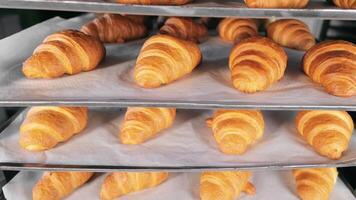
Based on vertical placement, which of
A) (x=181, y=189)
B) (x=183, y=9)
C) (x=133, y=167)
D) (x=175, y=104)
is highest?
(x=183, y=9)

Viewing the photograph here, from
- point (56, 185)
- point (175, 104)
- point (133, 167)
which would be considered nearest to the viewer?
point (175, 104)

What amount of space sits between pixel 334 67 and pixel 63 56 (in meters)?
0.75

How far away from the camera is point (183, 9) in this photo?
793 mm

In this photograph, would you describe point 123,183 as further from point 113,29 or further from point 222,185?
point 113,29

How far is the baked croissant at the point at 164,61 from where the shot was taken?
0.94 metres

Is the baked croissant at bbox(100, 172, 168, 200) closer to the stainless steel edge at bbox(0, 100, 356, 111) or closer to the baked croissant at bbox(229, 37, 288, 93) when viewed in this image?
the stainless steel edge at bbox(0, 100, 356, 111)

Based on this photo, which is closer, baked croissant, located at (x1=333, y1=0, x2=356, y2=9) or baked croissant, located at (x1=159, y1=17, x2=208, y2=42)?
baked croissant, located at (x1=333, y1=0, x2=356, y2=9)

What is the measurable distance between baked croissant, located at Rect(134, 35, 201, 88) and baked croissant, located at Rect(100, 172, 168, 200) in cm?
35

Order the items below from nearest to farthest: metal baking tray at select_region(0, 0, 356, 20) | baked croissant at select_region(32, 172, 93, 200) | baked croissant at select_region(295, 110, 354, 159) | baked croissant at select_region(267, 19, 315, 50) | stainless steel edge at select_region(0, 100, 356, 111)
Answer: metal baking tray at select_region(0, 0, 356, 20)
stainless steel edge at select_region(0, 100, 356, 111)
baked croissant at select_region(295, 110, 354, 159)
baked croissant at select_region(32, 172, 93, 200)
baked croissant at select_region(267, 19, 315, 50)

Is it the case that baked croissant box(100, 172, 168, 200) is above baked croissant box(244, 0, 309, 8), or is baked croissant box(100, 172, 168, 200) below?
below

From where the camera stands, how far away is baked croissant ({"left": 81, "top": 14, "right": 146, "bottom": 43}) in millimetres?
1258

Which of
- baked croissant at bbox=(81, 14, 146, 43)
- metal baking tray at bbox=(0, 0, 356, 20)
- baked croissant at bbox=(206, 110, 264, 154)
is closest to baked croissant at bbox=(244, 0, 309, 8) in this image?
metal baking tray at bbox=(0, 0, 356, 20)

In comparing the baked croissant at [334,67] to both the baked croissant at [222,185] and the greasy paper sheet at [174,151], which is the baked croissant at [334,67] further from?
the baked croissant at [222,185]

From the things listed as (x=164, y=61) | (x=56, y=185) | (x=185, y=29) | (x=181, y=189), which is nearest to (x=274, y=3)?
(x=164, y=61)
